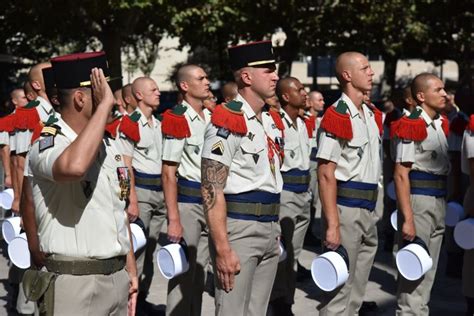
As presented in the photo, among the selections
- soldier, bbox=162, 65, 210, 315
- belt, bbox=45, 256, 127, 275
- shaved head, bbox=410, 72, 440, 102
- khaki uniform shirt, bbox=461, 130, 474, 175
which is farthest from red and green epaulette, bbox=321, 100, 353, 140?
belt, bbox=45, 256, 127, 275

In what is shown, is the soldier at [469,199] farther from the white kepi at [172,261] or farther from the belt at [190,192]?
the white kepi at [172,261]

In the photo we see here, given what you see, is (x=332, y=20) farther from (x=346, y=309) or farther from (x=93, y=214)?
(x=93, y=214)

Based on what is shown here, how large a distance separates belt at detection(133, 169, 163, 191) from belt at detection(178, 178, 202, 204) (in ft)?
3.17

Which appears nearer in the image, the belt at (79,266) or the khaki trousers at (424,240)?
the belt at (79,266)

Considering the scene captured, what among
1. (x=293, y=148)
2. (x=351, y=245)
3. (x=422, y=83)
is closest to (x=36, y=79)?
(x=293, y=148)

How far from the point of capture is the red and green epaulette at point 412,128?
6.98 m

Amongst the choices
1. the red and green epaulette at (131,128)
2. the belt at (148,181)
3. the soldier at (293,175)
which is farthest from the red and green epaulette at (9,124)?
the soldier at (293,175)

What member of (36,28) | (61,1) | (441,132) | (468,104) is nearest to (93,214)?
(441,132)

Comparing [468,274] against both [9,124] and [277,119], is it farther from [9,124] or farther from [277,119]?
[9,124]

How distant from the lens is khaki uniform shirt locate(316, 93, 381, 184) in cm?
634

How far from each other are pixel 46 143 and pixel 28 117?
3.80m

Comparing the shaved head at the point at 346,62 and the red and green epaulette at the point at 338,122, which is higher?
the shaved head at the point at 346,62

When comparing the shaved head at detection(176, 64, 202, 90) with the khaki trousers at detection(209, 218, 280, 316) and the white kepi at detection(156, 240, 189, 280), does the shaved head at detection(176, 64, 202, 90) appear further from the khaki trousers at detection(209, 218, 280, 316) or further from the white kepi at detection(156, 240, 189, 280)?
the khaki trousers at detection(209, 218, 280, 316)

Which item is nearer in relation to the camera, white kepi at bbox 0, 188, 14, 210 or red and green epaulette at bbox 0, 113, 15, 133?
red and green epaulette at bbox 0, 113, 15, 133
